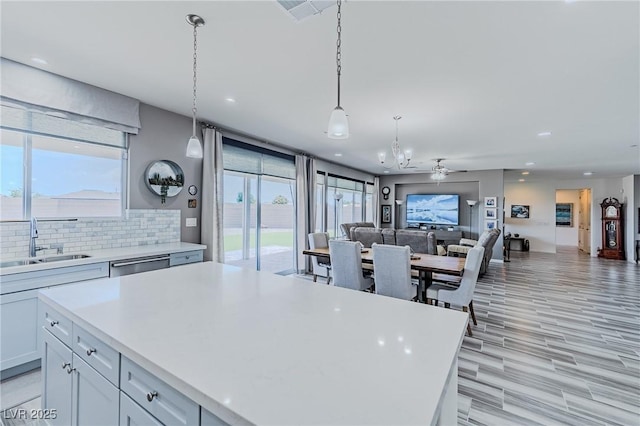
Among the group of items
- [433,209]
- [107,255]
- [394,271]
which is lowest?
[394,271]

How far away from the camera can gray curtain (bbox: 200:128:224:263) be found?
3984 mm

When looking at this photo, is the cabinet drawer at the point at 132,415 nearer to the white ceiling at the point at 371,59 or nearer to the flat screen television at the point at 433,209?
the white ceiling at the point at 371,59

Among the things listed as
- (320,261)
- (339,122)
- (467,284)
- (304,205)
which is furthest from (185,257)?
(467,284)

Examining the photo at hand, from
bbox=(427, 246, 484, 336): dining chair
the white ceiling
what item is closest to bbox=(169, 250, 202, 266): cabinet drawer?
the white ceiling

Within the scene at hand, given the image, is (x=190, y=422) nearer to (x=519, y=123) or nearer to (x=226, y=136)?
(x=226, y=136)

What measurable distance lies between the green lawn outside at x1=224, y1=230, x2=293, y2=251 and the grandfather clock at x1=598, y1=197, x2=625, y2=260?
979 cm

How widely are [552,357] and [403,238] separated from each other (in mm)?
2726

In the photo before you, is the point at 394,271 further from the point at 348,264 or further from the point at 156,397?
the point at 156,397

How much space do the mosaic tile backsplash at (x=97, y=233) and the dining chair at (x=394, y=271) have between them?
2.65 m

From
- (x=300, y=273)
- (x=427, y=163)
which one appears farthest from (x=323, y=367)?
(x=427, y=163)

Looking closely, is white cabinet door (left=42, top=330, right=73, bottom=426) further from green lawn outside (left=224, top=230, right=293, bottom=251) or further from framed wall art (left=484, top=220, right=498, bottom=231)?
framed wall art (left=484, top=220, right=498, bottom=231)

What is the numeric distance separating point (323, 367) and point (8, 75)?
11.5 feet

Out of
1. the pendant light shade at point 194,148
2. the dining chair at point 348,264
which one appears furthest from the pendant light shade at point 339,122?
the dining chair at point 348,264

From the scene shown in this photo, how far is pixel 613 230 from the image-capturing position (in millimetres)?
8555
